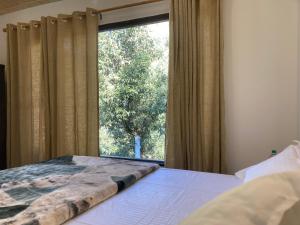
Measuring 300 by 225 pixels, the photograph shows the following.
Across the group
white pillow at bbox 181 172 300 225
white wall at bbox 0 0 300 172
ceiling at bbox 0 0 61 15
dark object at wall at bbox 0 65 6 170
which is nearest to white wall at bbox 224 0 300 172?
white wall at bbox 0 0 300 172

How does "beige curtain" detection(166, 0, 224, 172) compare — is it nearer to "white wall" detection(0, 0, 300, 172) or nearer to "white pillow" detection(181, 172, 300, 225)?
"white wall" detection(0, 0, 300, 172)

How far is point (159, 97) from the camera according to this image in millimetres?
2869

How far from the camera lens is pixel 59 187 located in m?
1.51

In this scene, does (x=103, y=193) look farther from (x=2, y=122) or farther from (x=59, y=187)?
(x=2, y=122)

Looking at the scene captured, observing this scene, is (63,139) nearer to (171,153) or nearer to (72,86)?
(72,86)

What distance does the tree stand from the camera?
2.88 m

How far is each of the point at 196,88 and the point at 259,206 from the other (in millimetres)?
1959

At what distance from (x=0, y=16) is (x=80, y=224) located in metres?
3.77

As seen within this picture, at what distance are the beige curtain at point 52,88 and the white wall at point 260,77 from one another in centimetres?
147

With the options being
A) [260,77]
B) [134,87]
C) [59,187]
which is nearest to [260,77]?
[260,77]

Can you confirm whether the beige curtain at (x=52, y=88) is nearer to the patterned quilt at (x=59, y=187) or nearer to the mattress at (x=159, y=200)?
the patterned quilt at (x=59, y=187)

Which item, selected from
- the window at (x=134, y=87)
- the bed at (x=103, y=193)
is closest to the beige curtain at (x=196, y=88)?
the window at (x=134, y=87)

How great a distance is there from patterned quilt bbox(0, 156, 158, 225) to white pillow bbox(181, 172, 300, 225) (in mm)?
830

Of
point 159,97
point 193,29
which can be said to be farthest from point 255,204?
point 159,97
